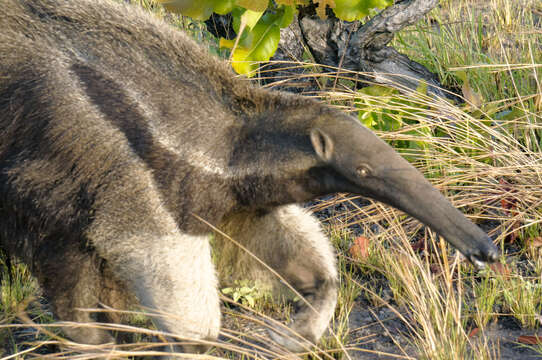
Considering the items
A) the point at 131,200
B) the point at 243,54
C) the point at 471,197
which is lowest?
→ the point at 471,197

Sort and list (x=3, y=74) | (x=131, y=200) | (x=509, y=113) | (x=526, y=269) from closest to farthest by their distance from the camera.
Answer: (x=131, y=200) < (x=3, y=74) < (x=526, y=269) < (x=509, y=113)

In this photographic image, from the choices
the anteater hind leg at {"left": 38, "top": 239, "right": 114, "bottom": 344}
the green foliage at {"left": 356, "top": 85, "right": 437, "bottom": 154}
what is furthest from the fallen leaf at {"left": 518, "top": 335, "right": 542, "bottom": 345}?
the anteater hind leg at {"left": 38, "top": 239, "right": 114, "bottom": 344}

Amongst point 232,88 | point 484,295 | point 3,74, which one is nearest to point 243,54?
point 232,88

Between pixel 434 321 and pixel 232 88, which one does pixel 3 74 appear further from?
pixel 434 321

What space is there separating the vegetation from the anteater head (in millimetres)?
247

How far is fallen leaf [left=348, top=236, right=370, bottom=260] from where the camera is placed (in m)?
4.68

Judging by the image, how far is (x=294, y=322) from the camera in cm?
391

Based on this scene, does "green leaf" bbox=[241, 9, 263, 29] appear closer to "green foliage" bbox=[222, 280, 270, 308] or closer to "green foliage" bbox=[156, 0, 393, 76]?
"green foliage" bbox=[156, 0, 393, 76]

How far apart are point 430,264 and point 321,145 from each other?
149 cm

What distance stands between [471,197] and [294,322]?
6.29 feet

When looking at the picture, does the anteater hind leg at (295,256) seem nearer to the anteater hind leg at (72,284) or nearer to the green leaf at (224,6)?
the anteater hind leg at (72,284)

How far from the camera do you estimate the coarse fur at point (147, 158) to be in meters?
3.32

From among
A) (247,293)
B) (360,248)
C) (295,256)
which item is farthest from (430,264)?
(247,293)

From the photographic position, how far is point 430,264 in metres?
4.39
